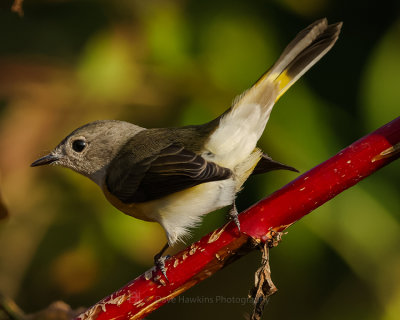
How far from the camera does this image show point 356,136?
8.32 feet

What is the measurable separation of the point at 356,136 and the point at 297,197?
1.23m

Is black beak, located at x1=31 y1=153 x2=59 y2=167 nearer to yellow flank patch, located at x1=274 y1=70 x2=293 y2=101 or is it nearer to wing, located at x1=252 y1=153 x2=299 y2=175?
wing, located at x1=252 y1=153 x2=299 y2=175

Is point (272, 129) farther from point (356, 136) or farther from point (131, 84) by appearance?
point (131, 84)

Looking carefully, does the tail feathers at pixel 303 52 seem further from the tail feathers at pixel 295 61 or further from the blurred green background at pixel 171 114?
the blurred green background at pixel 171 114

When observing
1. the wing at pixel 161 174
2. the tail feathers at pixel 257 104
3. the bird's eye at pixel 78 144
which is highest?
the tail feathers at pixel 257 104

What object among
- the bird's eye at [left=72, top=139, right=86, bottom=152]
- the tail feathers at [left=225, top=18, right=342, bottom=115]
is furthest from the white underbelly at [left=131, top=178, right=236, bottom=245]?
the bird's eye at [left=72, top=139, right=86, bottom=152]

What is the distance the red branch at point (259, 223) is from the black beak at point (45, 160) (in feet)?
3.86

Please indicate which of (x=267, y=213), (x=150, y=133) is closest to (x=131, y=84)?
(x=150, y=133)

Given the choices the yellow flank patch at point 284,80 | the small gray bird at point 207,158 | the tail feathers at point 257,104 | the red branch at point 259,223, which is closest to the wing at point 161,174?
the small gray bird at point 207,158

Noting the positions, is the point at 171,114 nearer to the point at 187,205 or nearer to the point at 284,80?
the point at 187,205

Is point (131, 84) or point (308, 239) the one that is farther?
point (131, 84)

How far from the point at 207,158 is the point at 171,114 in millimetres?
619

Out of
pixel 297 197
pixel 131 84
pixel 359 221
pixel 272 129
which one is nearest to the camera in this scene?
pixel 297 197

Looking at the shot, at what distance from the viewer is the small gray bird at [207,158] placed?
2094 mm
